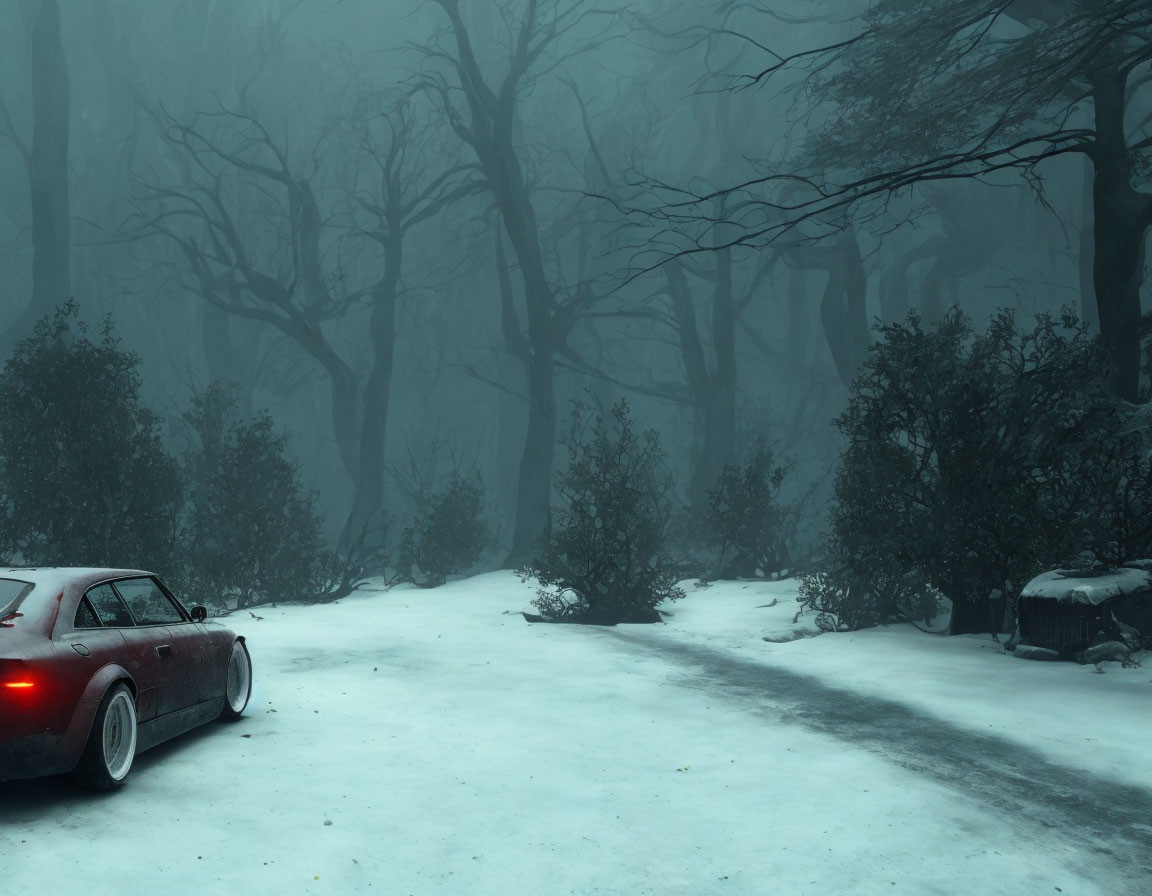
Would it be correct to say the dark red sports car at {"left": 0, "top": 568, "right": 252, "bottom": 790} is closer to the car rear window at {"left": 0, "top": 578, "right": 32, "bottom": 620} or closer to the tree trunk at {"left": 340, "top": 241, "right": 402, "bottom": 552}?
the car rear window at {"left": 0, "top": 578, "right": 32, "bottom": 620}

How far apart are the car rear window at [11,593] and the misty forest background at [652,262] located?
17.8 feet

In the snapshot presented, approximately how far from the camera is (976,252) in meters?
38.8

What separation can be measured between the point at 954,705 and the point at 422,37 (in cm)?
5610

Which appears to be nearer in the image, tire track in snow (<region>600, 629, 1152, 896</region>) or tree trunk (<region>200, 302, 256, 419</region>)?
tire track in snow (<region>600, 629, 1152, 896</region>)

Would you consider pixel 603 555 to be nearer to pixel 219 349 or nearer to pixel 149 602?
pixel 149 602

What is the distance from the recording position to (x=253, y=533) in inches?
799

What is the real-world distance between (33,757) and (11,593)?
997 millimetres

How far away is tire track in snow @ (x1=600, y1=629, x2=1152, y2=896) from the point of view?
4.95m

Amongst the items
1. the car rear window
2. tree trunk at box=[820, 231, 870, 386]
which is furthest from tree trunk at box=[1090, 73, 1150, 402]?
tree trunk at box=[820, 231, 870, 386]

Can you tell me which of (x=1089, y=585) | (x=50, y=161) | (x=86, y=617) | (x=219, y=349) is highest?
(x=50, y=161)

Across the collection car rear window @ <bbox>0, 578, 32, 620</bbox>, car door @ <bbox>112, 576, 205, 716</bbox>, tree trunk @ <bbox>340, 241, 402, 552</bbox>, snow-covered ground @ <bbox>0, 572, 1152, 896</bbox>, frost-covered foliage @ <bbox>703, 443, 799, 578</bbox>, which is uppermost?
tree trunk @ <bbox>340, 241, 402, 552</bbox>

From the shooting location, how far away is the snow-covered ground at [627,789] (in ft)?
14.5

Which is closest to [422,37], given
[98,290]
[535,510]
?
[98,290]

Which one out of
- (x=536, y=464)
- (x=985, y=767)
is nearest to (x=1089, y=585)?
(x=985, y=767)
